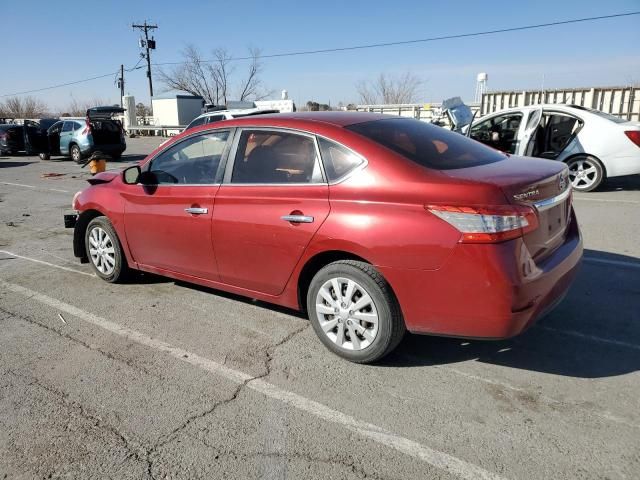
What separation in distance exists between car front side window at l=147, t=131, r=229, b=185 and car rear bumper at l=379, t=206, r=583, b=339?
1.80 meters

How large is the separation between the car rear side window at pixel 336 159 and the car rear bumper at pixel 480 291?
72 centimetres

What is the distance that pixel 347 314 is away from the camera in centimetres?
331

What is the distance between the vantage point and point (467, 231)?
2.77m

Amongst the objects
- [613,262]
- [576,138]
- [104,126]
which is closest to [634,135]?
[576,138]

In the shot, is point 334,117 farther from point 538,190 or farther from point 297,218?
point 538,190

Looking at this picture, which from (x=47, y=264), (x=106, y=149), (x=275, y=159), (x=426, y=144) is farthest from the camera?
(x=106, y=149)

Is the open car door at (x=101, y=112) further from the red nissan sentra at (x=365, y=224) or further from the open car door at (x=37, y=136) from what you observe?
the red nissan sentra at (x=365, y=224)

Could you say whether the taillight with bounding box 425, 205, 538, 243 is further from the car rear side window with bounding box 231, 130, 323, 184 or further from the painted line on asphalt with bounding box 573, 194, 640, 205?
the painted line on asphalt with bounding box 573, 194, 640, 205

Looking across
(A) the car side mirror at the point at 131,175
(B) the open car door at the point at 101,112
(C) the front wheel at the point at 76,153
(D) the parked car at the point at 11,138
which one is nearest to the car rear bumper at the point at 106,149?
(C) the front wheel at the point at 76,153

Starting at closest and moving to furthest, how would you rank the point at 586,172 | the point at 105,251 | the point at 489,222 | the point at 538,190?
1. the point at 489,222
2. the point at 538,190
3. the point at 105,251
4. the point at 586,172

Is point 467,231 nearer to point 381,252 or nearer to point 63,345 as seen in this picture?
point 381,252

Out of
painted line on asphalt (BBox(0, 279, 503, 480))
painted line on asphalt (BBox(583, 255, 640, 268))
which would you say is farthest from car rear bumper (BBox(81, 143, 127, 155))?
painted line on asphalt (BBox(583, 255, 640, 268))

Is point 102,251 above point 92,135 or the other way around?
the other way around

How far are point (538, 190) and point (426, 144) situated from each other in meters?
0.86
